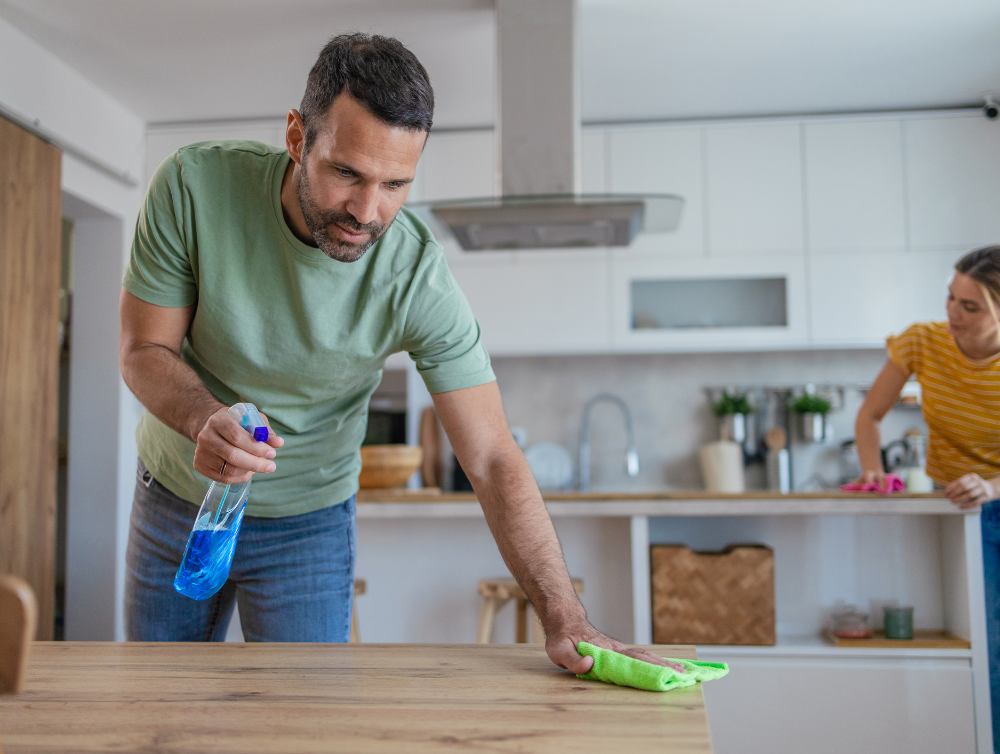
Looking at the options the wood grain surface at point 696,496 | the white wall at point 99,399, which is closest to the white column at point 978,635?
the wood grain surface at point 696,496

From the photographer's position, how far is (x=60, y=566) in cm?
392

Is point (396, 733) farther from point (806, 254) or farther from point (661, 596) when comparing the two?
point (806, 254)

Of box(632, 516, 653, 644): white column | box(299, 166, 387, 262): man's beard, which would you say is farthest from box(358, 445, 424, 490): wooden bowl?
box(299, 166, 387, 262): man's beard

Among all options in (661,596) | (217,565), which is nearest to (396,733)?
(217,565)

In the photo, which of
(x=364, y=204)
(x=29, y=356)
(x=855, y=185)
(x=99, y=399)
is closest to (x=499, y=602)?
(x=364, y=204)

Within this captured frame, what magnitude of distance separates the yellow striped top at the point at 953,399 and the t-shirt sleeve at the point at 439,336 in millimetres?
1561

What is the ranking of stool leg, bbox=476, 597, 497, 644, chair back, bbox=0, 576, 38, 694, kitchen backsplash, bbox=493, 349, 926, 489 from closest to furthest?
chair back, bbox=0, 576, 38, 694
stool leg, bbox=476, 597, 497, 644
kitchen backsplash, bbox=493, 349, 926, 489

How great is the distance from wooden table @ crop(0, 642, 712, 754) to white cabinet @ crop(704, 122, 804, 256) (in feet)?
10.3

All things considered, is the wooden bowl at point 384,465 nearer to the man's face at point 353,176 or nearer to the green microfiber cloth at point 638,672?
the man's face at point 353,176

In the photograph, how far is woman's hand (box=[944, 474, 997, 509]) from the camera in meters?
2.16

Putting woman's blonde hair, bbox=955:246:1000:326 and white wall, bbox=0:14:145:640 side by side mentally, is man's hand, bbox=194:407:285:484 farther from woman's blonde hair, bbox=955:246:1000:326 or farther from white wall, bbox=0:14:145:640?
white wall, bbox=0:14:145:640

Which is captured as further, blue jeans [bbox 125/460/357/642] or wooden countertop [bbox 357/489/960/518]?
wooden countertop [bbox 357/489/960/518]

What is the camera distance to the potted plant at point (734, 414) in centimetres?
409

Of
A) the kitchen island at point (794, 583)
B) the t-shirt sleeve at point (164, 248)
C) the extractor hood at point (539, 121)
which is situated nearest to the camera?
the t-shirt sleeve at point (164, 248)
